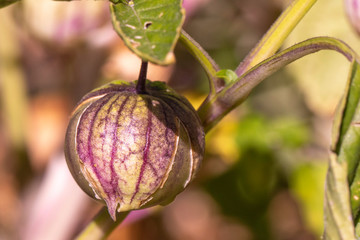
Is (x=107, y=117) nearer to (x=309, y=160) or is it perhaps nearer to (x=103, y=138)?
(x=103, y=138)

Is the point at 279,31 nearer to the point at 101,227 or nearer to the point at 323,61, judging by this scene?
the point at 101,227

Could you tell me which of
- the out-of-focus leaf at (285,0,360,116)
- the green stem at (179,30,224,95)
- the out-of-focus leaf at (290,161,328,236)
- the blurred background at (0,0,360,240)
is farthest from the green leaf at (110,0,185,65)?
the out-of-focus leaf at (290,161,328,236)

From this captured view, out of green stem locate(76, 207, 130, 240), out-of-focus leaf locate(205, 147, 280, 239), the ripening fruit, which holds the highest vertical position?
the ripening fruit

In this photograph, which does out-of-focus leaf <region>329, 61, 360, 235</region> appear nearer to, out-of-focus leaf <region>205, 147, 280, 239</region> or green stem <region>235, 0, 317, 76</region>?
green stem <region>235, 0, 317, 76</region>

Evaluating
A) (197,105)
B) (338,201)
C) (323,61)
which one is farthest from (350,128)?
(197,105)

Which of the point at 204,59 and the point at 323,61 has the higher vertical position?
the point at 204,59

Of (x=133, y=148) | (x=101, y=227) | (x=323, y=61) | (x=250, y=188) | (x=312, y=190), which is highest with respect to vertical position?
(x=133, y=148)

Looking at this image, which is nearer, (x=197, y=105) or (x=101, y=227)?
(x=101, y=227)
